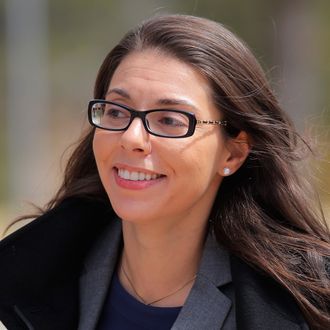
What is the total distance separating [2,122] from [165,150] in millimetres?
6660

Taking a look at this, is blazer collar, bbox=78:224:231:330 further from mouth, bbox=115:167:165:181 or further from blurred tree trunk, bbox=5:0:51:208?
blurred tree trunk, bbox=5:0:51:208

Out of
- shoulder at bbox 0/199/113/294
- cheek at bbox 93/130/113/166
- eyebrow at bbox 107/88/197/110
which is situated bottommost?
shoulder at bbox 0/199/113/294

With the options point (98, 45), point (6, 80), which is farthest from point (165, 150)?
point (98, 45)

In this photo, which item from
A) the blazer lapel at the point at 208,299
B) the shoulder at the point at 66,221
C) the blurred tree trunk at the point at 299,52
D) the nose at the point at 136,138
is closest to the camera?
the nose at the point at 136,138

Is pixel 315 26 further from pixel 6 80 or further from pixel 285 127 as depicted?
pixel 285 127

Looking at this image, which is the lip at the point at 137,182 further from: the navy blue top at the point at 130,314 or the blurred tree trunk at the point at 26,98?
the blurred tree trunk at the point at 26,98

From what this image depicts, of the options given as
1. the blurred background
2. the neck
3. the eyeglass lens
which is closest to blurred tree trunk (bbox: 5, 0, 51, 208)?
the blurred background

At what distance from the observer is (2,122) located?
342 inches

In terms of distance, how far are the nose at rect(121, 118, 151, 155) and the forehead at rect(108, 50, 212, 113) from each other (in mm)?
92

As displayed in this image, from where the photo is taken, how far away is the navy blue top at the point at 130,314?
2562mm

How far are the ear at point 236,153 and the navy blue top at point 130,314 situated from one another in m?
0.54

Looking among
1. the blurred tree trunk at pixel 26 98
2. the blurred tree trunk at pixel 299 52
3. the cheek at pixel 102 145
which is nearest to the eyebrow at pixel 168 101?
the cheek at pixel 102 145

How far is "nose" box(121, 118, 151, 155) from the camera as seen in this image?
7.64 feet

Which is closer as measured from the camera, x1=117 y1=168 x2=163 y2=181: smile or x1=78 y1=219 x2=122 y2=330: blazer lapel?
x1=117 y1=168 x2=163 y2=181: smile
